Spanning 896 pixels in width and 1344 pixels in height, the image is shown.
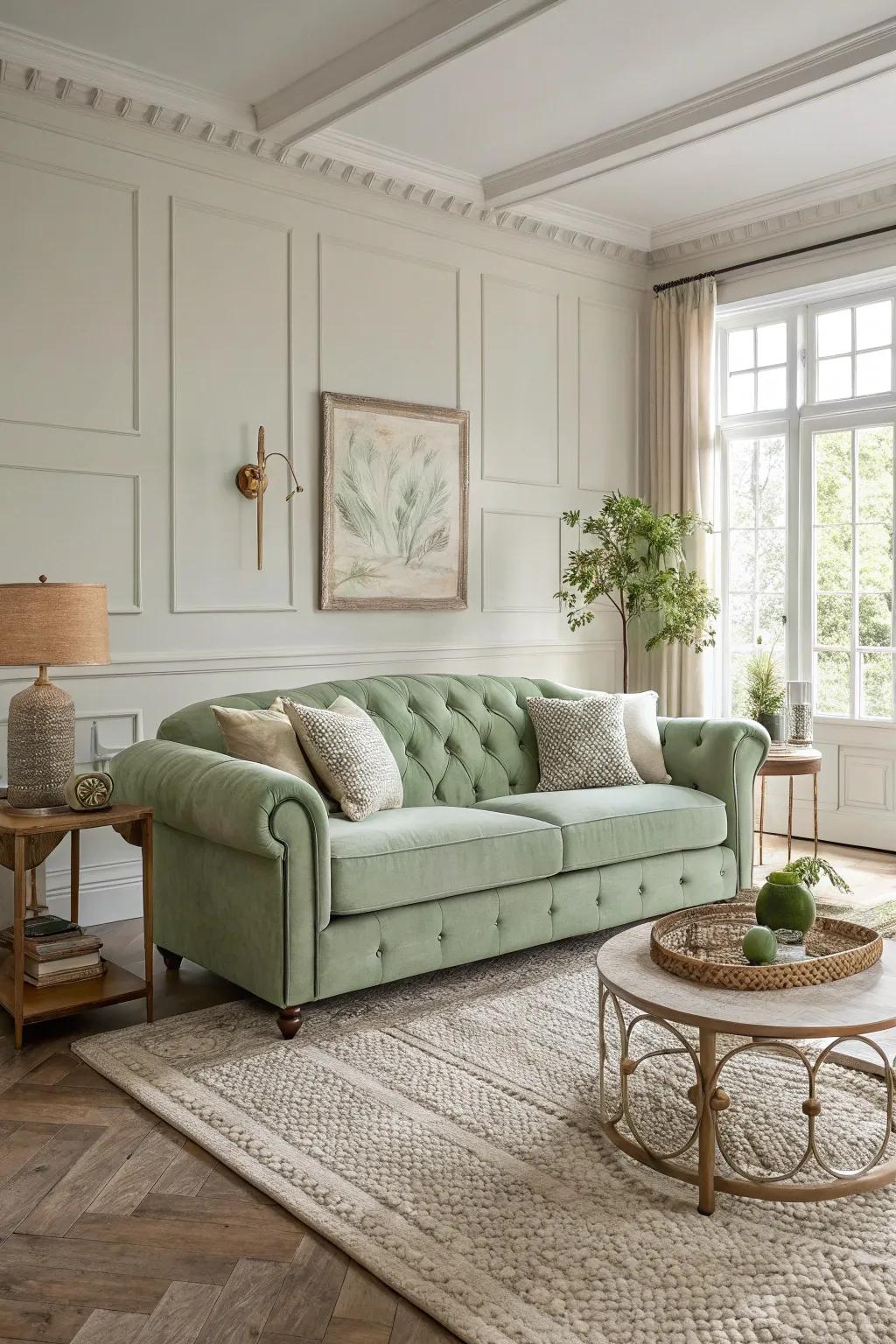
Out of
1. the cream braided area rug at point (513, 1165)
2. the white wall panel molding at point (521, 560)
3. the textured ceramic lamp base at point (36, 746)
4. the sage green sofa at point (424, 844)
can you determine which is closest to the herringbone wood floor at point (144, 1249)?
the cream braided area rug at point (513, 1165)

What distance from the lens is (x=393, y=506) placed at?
517cm

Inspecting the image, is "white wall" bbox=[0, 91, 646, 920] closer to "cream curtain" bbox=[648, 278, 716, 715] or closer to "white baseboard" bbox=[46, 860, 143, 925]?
"white baseboard" bbox=[46, 860, 143, 925]

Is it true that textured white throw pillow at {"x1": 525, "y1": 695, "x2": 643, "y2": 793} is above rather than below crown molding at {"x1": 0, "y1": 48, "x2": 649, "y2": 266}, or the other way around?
below

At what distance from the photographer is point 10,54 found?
12.9ft

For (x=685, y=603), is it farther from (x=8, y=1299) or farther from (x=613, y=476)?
(x=8, y=1299)

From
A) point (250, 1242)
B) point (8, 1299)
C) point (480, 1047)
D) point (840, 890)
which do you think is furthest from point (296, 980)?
point (840, 890)

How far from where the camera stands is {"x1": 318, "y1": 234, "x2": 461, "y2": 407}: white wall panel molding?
494 cm

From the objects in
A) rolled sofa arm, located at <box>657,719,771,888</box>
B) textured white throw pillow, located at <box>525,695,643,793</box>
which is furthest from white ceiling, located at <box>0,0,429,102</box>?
rolled sofa arm, located at <box>657,719,771,888</box>

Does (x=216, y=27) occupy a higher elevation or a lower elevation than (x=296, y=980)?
higher

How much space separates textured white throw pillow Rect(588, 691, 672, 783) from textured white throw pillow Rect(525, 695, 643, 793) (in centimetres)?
5

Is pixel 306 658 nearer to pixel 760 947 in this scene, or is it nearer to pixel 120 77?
pixel 120 77

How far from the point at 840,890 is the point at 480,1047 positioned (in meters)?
2.29

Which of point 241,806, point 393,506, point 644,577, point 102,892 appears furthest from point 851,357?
point 102,892

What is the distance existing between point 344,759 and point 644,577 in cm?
273
